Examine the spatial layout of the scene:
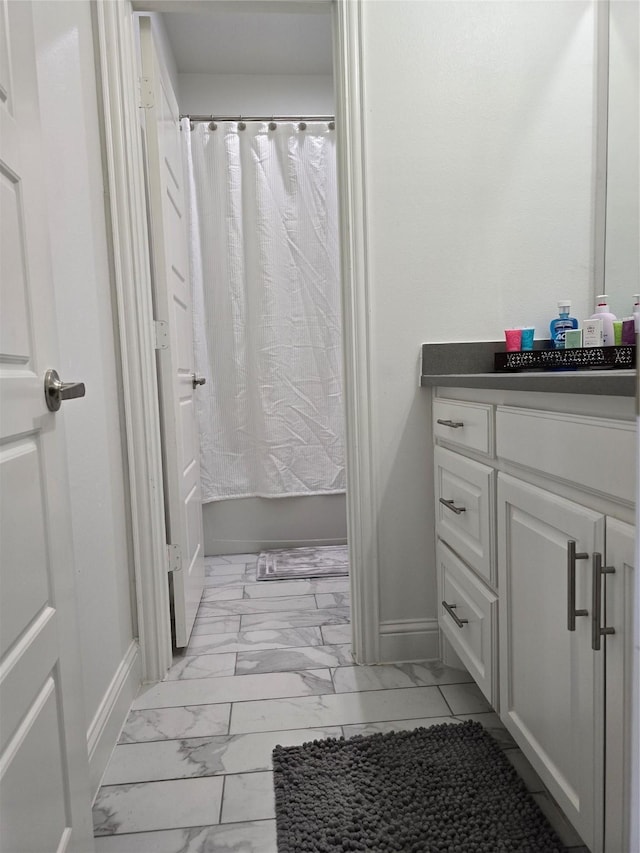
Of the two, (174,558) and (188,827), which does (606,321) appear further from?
(188,827)

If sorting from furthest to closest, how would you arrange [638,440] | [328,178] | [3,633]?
1. [328,178]
2. [3,633]
3. [638,440]

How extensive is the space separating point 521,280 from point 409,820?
4.72ft

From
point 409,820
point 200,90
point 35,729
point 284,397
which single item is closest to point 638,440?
point 35,729

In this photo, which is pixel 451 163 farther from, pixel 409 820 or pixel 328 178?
pixel 409 820

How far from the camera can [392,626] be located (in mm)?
1867

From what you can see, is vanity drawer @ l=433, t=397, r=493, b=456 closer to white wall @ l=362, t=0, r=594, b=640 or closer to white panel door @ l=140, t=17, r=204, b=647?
white wall @ l=362, t=0, r=594, b=640

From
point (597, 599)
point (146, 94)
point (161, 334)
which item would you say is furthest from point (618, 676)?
point (146, 94)

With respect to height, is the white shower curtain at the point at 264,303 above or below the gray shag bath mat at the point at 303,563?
above

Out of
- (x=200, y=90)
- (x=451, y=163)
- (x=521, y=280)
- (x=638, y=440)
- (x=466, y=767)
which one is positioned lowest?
(x=466, y=767)

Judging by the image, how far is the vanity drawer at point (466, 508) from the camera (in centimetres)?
133

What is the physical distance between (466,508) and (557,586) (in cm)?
49

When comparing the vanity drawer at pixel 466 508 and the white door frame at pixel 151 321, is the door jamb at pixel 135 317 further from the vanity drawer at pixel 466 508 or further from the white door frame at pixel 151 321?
the vanity drawer at pixel 466 508

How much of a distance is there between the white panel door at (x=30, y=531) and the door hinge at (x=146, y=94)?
100 centimetres

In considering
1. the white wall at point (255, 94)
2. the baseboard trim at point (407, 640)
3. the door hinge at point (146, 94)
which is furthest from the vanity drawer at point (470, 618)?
the white wall at point (255, 94)
